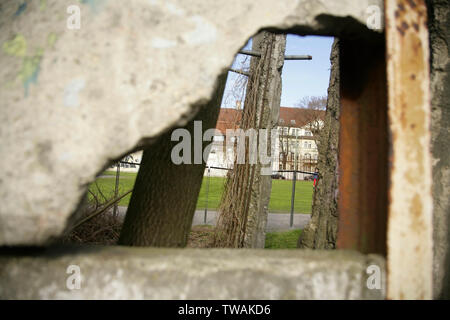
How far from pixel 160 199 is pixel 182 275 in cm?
145

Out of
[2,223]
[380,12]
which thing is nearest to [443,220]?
[380,12]

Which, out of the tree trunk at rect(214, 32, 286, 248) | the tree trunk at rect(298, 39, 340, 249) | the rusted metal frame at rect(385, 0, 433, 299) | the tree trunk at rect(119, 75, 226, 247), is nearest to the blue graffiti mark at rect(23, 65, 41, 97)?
the rusted metal frame at rect(385, 0, 433, 299)

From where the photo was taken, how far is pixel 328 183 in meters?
3.39

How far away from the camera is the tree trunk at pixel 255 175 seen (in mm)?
4590

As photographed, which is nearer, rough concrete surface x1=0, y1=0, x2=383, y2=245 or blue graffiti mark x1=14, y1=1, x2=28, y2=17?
rough concrete surface x1=0, y1=0, x2=383, y2=245

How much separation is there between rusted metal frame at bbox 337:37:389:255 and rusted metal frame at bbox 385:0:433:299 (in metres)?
0.08

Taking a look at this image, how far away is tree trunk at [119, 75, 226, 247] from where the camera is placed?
2469mm

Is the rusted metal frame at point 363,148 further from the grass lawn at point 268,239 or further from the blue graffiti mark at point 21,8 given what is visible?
the grass lawn at point 268,239

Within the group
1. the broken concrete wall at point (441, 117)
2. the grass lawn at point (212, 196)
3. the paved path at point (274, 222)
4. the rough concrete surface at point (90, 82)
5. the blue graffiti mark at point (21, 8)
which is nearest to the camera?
the rough concrete surface at point (90, 82)

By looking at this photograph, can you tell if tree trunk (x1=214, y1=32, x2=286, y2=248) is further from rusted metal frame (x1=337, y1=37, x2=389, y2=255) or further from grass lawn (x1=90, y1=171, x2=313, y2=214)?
rusted metal frame (x1=337, y1=37, x2=389, y2=255)

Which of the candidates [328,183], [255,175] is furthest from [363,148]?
[255,175]

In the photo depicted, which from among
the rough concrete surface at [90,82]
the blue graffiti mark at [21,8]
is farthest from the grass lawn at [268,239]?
the blue graffiti mark at [21,8]

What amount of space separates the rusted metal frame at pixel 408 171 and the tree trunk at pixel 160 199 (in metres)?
1.64
